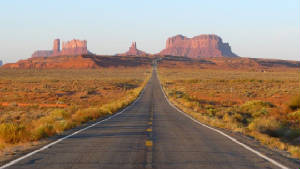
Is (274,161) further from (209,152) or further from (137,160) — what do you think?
(137,160)

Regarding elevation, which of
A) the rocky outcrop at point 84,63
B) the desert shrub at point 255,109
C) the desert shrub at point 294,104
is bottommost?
the desert shrub at point 255,109

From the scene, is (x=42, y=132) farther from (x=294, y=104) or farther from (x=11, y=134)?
(x=294, y=104)

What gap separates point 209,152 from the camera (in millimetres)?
8922

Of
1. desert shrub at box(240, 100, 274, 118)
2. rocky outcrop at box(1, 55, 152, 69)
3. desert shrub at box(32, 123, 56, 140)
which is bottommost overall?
desert shrub at box(240, 100, 274, 118)

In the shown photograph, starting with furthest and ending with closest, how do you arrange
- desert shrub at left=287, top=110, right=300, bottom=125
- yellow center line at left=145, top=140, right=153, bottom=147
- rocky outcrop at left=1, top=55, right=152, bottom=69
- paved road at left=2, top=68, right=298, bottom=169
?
rocky outcrop at left=1, top=55, right=152, bottom=69 → desert shrub at left=287, top=110, right=300, bottom=125 → yellow center line at left=145, top=140, right=153, bottom=147 → paved road at left=2, top=68, right=298, bottom=169

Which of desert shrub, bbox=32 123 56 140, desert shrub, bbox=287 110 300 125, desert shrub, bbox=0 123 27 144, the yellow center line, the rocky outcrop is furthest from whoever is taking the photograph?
the rocky outcrop

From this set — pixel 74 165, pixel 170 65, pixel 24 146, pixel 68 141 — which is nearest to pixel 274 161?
pixel 74 165

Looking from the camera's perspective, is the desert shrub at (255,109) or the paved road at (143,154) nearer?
the paved road at (143,154)

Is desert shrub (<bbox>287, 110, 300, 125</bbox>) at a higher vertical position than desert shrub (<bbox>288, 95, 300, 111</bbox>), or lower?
lower

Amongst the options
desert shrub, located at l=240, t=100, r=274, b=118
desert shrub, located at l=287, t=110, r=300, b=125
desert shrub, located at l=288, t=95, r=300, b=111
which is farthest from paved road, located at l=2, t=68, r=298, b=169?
desert shrub, located at l=288, t=95, r=300, b=111

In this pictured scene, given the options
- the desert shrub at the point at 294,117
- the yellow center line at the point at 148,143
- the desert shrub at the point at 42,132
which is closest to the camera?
the yellow center line at the point at 148,143

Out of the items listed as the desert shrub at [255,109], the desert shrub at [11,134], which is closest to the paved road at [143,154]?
the desert shrub at [11,134]

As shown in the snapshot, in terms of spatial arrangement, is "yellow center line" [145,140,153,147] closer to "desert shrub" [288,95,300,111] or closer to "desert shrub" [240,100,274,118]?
"desert shrub" [240,100,274,118]

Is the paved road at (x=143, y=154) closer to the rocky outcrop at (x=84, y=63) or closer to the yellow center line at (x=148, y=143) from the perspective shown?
the yellow center line at (x=148, y=143)
